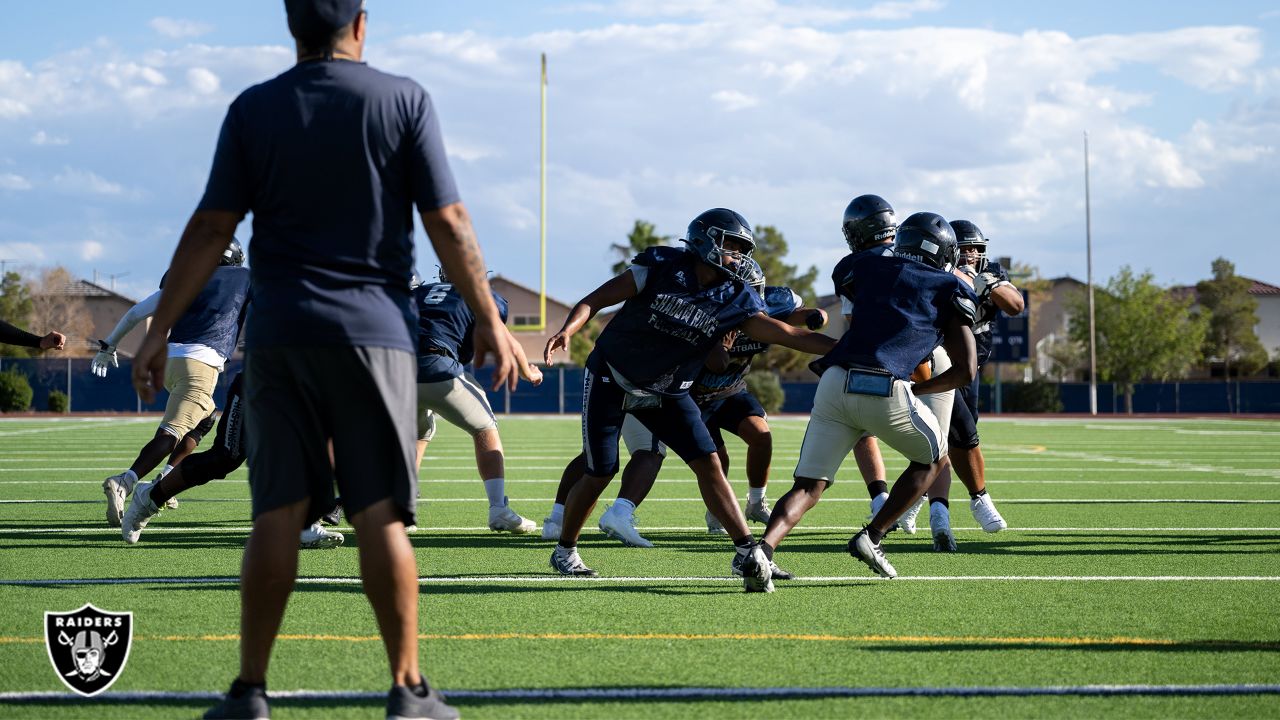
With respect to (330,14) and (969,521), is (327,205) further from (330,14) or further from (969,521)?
(969,521)

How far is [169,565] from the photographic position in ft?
22.2

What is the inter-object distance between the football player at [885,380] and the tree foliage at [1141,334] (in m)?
58.6

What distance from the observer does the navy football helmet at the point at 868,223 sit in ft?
23.3

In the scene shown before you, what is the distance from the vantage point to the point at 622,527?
7.66m

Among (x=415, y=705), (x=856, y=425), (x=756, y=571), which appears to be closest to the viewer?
(x=415, y=705)

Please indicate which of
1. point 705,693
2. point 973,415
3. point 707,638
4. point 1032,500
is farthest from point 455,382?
point 1032,500

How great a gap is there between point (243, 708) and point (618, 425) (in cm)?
347

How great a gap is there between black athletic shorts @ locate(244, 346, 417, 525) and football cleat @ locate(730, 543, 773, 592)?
2.66 m

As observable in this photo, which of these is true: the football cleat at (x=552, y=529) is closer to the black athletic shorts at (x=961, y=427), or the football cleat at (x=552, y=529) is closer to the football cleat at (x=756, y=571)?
the football cleat at (x=756, y=571)

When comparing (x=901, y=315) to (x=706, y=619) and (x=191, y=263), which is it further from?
(x=191, y=263)

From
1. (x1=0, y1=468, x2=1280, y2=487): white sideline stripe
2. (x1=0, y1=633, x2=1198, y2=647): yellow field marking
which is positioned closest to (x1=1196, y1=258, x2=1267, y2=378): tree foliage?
(x1=0, y1=468, x2=1280, y2=487): white sideline stripe

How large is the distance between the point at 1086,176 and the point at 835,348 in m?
56.9
